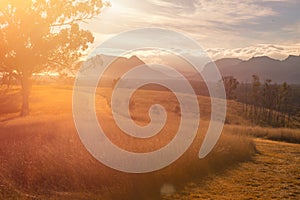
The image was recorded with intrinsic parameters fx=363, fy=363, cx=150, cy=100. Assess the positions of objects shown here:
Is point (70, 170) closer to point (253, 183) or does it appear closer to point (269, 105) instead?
point (253, 183)

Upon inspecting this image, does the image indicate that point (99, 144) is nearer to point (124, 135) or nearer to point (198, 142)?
point (124, 135)

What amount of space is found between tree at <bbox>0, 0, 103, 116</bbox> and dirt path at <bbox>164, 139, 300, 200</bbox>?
20905 millimetres

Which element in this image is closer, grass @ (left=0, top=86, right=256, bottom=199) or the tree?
grass @ (left=0, top=86, right=256, bottom=199)

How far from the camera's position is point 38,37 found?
31.0 meters

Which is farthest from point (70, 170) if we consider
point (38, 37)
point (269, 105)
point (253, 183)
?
point (269, 105)

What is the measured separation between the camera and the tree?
3014 cm

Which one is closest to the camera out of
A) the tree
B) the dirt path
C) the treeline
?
the dirt path

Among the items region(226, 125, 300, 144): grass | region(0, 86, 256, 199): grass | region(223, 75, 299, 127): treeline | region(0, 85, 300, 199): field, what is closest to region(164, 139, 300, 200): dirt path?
region(0, 85, 300, 199): field

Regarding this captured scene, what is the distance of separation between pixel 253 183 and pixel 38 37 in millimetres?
23601

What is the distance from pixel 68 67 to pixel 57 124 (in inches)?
687

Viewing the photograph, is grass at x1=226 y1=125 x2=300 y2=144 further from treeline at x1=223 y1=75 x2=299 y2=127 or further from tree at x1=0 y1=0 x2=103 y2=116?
treeline at x1=223 y1=75 x2=299 y2=127

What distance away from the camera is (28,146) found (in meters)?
13.2

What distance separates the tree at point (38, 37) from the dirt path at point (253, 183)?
68.6 ft

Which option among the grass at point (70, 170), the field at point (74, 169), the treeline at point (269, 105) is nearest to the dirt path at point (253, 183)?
the field at point (74, 169)
